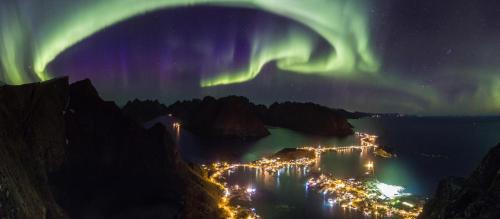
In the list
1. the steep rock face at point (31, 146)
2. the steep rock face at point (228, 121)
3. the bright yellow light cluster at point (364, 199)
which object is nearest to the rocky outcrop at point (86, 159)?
the steep rock face at point (31, 146)

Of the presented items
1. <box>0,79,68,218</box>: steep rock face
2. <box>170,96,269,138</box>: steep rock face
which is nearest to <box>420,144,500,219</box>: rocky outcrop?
<box>0,79,68,218</box>: steep rock face

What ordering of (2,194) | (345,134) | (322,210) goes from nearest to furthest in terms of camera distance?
1. (2,194)
2. (322,210)
3. (345,134)

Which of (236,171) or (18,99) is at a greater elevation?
(18,99)

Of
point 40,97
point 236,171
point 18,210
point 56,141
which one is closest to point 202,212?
point 56,141

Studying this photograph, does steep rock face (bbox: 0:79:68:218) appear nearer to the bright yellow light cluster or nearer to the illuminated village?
the illuminated village

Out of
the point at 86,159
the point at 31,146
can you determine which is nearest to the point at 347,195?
the point at 86,159

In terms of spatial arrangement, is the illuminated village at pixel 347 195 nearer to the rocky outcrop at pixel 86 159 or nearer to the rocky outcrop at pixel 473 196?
the rocky outcrop at pixel 86 159

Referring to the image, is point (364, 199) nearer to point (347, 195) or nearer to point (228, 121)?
point (347, 195)

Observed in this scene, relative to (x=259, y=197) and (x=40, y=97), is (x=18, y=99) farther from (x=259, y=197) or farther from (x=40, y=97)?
(x=259, y=197)
